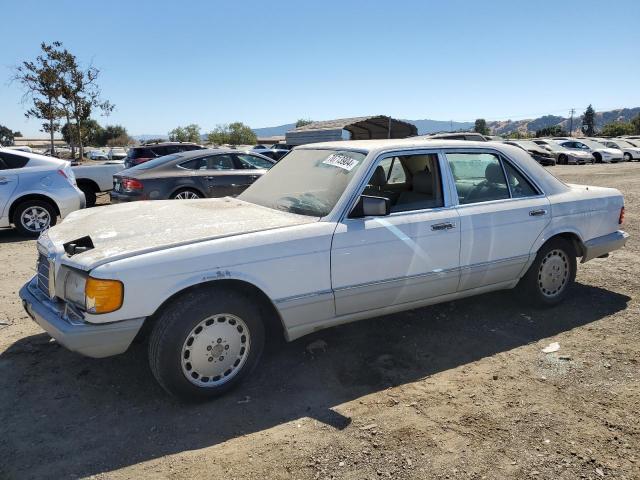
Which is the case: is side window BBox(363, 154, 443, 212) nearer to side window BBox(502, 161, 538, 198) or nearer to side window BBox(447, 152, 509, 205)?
side window BBox(447, 152, 509, 205)

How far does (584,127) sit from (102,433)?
109220mm

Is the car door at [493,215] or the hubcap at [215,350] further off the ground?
the car door at [493,215]

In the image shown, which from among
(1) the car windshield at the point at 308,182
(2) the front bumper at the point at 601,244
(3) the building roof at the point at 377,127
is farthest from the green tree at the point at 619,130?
(1) the car windshield at the point at 308,182

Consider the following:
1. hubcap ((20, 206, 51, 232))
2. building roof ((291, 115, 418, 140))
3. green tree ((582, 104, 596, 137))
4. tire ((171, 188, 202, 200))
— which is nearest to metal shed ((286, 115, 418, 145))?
building roof ((291, 115, 418, 140))

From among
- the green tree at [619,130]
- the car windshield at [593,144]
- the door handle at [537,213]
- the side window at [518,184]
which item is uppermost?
the green tree at [619,130]

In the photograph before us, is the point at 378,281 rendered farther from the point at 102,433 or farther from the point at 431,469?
the point at 102,433

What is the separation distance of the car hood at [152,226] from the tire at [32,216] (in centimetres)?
492

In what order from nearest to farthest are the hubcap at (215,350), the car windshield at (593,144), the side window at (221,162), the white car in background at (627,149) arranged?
the hubcap at (215,350), the side window at (221,162), the white car in background at (627,149), the car windshield at (593,144)

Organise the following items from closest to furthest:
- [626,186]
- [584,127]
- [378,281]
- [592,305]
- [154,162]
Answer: [378,281] < [592,305] < [154,162] < [626,186] < [584,127]

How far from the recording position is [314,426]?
2.97m

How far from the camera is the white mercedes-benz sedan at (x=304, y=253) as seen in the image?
295 centimetres

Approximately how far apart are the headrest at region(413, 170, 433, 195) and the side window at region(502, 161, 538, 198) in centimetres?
79

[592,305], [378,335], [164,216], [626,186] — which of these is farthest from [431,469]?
[626,186]

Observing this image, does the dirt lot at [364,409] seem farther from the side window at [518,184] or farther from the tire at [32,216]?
the tire at [32,216]
